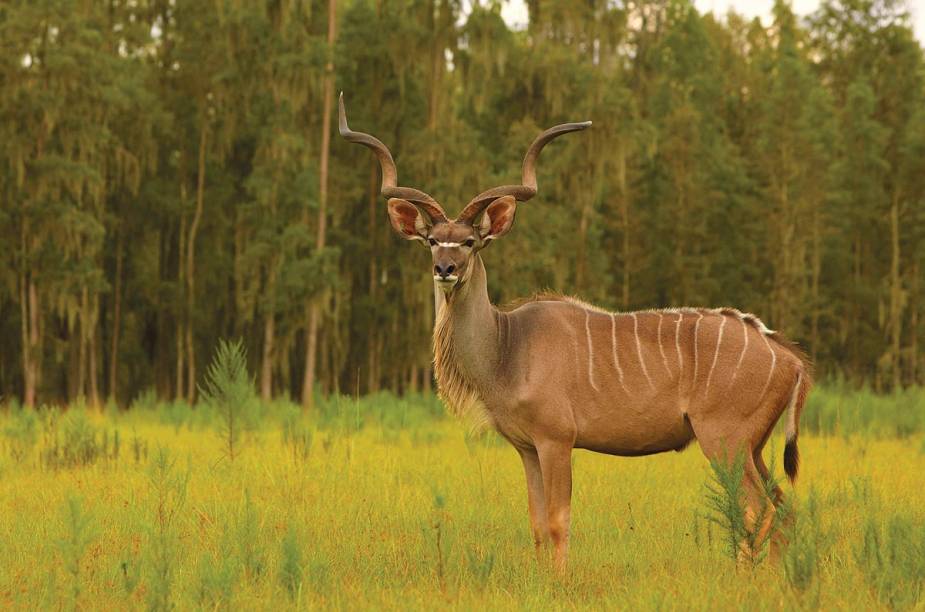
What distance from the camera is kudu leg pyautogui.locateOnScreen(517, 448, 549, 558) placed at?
23.3ft

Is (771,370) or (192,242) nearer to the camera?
(771,370)

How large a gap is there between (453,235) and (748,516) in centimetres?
253

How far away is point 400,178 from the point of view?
31594 millimetres

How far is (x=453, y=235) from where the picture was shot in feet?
23.0

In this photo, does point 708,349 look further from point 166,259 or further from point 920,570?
point 166,259

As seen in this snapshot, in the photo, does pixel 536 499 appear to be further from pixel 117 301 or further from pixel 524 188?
pixel 117 301

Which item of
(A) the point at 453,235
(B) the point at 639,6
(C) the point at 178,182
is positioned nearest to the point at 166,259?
(C) the point at 178,182

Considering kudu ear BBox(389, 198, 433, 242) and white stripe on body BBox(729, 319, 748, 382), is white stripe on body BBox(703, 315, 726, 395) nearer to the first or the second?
white stripe on body BBox(729, 319, 748, 382)

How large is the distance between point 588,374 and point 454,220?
4.42ft

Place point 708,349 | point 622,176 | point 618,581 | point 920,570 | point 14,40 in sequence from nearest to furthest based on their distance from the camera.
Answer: point 920,570, point 618,581, point 708,349, point 14,40, point 622,176

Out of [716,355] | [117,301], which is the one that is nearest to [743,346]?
[716,355]

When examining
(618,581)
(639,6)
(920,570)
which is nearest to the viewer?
Answer: (920,570)

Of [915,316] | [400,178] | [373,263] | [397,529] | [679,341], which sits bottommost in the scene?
[915,316]

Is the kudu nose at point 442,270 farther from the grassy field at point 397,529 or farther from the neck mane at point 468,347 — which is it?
the grassy field at point 397,529
